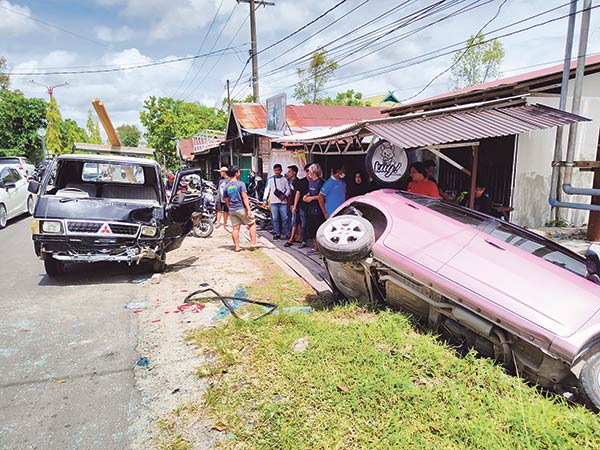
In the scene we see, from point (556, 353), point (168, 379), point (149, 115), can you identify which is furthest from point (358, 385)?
point (149, 115)

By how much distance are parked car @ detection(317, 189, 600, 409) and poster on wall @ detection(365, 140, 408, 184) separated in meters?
1.54

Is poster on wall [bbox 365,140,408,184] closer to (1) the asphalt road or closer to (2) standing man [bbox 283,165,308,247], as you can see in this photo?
(2) standing man [bbox 283,165,308,247]

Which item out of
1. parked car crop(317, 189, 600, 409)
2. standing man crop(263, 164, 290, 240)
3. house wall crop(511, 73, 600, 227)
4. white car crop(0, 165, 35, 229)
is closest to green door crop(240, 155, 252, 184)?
white car crop(0, 165, 35, 229)

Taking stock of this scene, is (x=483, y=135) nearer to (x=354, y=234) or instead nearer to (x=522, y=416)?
(x=354, y=234)

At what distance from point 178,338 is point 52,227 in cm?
280

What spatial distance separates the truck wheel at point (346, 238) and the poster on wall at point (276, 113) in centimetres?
912

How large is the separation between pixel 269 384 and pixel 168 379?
950 mm

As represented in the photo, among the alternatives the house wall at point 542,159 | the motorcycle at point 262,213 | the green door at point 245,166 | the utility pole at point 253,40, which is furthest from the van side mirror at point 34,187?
the utility pole at point 253,40

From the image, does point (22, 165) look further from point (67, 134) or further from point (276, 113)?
point (67, 134)

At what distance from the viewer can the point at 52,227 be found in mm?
5398

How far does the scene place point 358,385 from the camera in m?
2.93

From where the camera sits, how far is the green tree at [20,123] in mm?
31188

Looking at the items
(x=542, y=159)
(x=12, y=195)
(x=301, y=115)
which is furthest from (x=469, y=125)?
(x=301, y=115)

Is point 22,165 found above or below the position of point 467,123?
below
